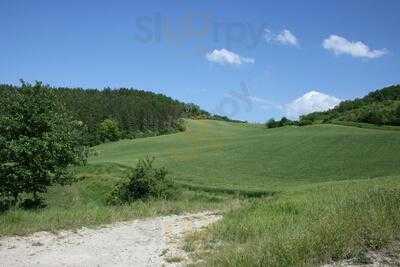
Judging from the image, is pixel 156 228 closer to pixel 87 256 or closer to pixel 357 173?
pixel 87 256

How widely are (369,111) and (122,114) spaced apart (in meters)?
62.1

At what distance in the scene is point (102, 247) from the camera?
13359mm

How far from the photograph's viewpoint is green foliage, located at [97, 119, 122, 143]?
122 metres

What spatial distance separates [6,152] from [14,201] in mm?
2505

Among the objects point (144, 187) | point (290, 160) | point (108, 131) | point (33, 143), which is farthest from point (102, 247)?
point (108, 131)

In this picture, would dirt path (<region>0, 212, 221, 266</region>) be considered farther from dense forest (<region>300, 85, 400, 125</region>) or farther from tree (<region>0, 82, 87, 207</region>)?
dense forest (<region>300, 85, 400, 125</region>)

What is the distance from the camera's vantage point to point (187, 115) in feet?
521

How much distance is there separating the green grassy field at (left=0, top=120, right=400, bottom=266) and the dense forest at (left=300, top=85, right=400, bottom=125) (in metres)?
8.62

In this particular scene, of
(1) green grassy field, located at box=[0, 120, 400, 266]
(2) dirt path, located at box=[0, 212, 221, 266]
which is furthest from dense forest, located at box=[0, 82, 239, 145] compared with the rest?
(2) dirt path, located at box=[0, 212, 221, 266]

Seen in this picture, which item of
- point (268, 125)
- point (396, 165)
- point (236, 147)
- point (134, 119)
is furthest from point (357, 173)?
point (134, 119)

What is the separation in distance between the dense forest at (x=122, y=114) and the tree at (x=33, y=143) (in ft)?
301

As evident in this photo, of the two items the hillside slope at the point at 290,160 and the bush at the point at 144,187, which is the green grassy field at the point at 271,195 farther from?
the bush at the point at 144,187

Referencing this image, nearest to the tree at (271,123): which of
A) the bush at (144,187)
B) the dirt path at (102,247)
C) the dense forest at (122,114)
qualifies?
the dense forest at (122,114)

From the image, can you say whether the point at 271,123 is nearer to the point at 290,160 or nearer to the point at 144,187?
the point at 290,160
